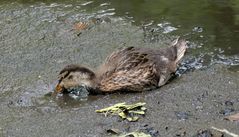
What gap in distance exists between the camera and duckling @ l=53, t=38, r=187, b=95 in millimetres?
7258

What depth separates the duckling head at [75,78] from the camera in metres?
7.38

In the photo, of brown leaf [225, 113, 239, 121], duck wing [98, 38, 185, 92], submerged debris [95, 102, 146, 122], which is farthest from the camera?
duck wing [98, 38, 185, 92]

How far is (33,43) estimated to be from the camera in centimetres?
934

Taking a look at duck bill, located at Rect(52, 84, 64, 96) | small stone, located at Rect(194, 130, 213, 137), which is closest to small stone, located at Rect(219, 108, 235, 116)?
small stone, located at Rect(194, 130, 213, 137)

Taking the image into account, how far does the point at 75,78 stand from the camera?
743 cm

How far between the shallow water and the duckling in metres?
0.14

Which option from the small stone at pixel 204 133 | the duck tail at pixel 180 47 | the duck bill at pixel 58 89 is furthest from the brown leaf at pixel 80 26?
the small stone at pixel 204 133

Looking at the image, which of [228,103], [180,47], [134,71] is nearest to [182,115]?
[228,103]

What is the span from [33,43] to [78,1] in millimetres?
2087

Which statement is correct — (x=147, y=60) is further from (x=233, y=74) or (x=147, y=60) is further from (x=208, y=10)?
(x=208, y=10)

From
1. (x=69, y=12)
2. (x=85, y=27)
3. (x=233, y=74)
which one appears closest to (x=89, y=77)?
(x=233, y=74)

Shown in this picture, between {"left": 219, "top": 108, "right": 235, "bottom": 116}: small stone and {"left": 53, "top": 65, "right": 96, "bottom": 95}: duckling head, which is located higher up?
{"left": 53, "top": 65, "right": 96, "bottom": 95}: duckling head

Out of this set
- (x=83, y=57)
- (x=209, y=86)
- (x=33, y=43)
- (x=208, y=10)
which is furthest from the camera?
(x=208, y=10)

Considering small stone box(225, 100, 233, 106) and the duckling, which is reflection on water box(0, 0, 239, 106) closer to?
the duckling
